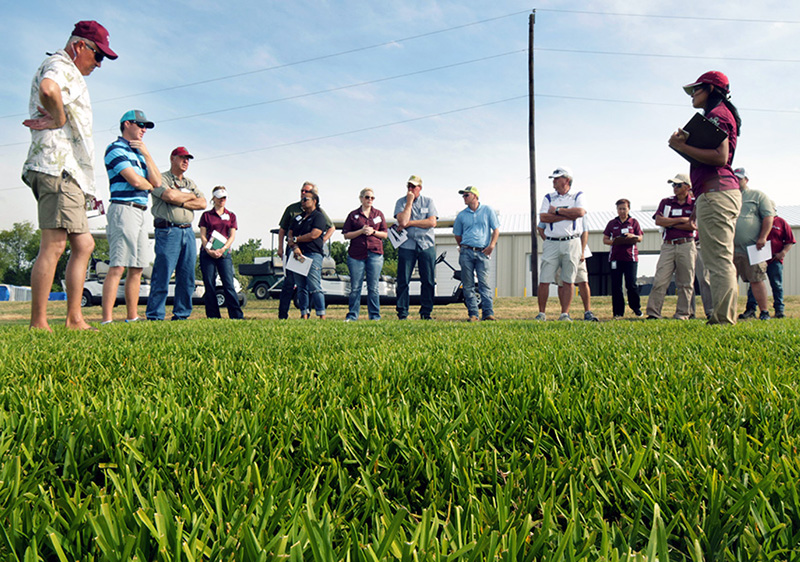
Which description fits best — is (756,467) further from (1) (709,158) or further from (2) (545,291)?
(2) (545,291)

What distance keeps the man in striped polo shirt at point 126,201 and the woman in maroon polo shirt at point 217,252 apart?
192 cm

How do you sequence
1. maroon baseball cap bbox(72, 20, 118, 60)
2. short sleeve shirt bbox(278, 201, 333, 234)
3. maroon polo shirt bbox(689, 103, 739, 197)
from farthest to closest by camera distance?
short sleeve shirt bbox(278, 201, 333, 234)
maroon polo shirt bbox(689, 103, 739, 197)
maroon baseball cap bbox(72, 20, 118, 60)

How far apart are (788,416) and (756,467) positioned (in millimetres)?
454

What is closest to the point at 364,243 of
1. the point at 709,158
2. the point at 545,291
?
the point at 545,291

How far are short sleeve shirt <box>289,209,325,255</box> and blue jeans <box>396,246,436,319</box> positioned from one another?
120cm

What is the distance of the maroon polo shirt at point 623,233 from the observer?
30.2 feet

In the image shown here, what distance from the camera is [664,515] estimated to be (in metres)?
0.93

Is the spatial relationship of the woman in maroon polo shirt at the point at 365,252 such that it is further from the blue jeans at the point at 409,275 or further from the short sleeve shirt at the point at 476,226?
the short sleeve shirt at the point at 476,226

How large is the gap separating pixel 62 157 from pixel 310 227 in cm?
420

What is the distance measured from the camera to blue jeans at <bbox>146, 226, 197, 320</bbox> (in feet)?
21.0

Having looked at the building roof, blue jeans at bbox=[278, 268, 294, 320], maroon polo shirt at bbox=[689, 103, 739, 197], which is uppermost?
the building roof

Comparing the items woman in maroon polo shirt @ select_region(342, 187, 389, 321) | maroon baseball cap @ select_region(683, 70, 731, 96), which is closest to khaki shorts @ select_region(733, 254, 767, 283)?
maroon baseball cap @ select_region(683, 70, 731, 96)

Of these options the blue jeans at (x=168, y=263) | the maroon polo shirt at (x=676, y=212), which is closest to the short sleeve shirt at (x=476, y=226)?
the maroon polo shirt at (x=676, y=212)

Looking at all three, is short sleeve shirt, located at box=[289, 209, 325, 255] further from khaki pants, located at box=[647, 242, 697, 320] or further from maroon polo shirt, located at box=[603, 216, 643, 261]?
khaki pants, located at box=[647, 242, 697, 320]
